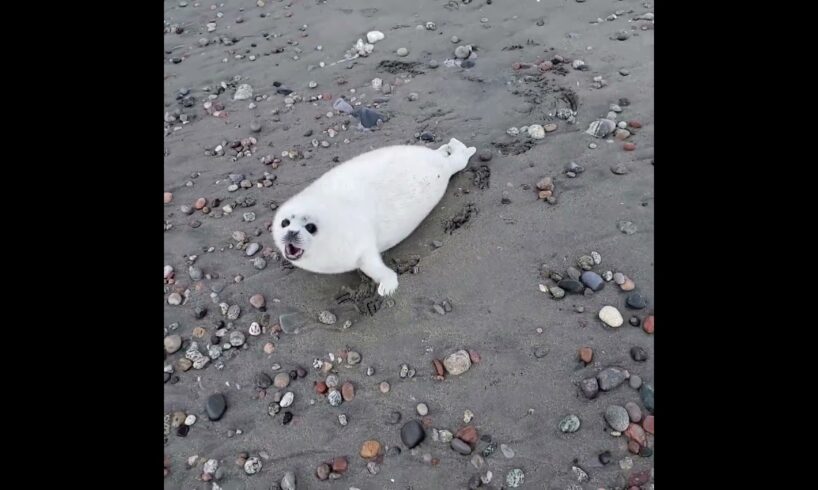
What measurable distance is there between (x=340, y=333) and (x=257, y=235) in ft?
3.70

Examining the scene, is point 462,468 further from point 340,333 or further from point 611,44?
point 611,44

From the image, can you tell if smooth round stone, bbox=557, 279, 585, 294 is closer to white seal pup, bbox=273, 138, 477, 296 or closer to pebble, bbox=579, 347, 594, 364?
pebble, bbox=579, 347, 594, 364

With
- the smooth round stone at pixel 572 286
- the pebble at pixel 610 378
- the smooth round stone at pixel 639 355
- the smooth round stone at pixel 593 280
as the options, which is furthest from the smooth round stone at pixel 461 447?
the smooth round stone at pixel 593 280

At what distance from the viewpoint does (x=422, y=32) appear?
548 cm

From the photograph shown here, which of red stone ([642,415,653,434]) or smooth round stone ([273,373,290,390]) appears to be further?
smooth round stone ([273,373,290,390])

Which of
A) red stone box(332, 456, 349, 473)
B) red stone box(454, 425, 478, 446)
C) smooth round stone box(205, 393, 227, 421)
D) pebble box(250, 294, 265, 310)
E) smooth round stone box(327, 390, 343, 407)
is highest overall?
pebble box(250, 294, 265, 310)

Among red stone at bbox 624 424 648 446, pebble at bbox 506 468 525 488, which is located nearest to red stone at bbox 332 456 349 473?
pebble at bbox 506 468 525 488

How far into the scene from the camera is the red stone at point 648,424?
247 cm

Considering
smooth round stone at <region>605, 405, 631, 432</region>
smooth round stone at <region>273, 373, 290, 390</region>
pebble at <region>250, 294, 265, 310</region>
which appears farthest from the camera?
pebble at <region>250, 294, 265, 310</region>

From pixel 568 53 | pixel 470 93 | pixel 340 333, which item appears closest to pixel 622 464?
pixel 340 333

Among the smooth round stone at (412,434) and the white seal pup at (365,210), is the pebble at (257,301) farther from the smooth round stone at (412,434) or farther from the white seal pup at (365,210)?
the smooth round stone at (412,434)

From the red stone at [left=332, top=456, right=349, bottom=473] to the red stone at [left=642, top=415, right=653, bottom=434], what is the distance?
1443 mm

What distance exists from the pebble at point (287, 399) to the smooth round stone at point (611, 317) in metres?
1.77

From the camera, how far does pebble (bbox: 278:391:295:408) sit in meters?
2.77
